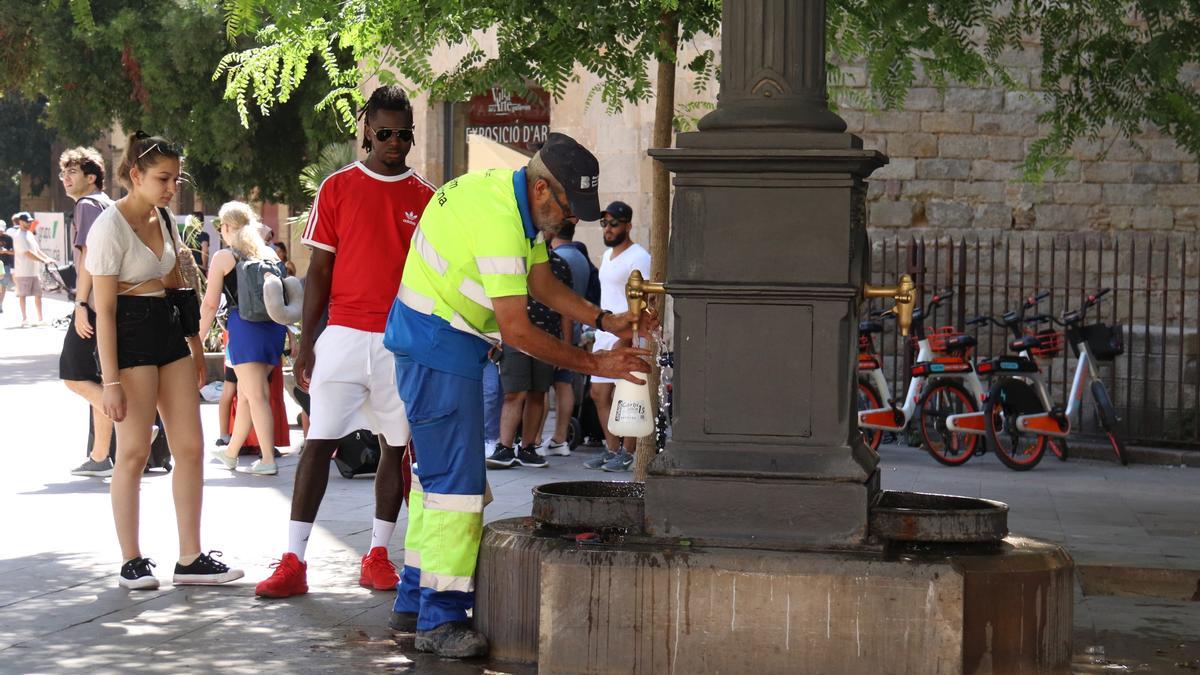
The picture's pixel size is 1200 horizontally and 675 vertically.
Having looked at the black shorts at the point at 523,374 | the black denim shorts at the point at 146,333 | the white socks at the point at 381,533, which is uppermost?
the black denim shorts at the point at 146,333

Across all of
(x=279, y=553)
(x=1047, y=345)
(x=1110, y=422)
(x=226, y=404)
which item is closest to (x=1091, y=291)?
(x=1047, y=345)

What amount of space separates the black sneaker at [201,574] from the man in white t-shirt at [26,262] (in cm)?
2218

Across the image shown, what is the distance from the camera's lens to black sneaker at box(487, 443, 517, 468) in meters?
11.6

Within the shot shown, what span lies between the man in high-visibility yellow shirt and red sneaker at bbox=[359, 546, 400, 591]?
1130 mm

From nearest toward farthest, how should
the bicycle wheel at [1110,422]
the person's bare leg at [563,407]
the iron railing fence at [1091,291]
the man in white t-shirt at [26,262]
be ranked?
the person's bare leg at [563,407] < the bicycle wheel at [1110,422] < the iron railing fence at [1091,291] < the man in white t-shirt at [26,262]

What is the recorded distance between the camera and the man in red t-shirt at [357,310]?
21.8 feet

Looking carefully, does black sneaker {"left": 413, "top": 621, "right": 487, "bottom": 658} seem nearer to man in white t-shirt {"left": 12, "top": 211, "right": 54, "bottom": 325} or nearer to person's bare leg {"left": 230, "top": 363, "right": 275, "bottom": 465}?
person's bare leg {"left": 230, "top": 363, "right": 275, "bottom": 465}

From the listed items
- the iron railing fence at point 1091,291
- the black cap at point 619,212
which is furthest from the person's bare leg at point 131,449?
the iron railing fence at point 1091,291

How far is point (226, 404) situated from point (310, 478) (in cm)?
557

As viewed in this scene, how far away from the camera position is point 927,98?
15797mm

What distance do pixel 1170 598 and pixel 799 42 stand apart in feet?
11.6

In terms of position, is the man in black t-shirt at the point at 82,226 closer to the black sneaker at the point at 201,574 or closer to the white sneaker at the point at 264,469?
the white sneaker at the point at 264,469

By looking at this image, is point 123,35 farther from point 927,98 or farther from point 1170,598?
point 1170,598

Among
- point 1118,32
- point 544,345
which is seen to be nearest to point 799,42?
point 544,345
